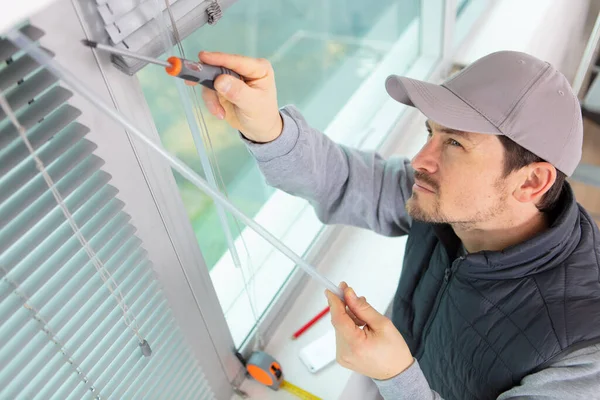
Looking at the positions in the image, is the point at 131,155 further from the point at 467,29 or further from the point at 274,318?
the point at 467,29

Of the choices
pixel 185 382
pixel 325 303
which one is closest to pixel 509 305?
pixel 325 303

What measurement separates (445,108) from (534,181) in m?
0.20

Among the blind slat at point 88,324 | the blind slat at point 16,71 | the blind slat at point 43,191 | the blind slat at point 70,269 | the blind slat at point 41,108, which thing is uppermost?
the blind slat at point 16,71

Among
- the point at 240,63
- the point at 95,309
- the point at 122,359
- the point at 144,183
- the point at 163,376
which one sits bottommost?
the point at 163,376

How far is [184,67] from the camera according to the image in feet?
1.70

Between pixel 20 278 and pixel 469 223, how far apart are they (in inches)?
27.5

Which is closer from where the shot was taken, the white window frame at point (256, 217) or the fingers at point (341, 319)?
the white window frame at point (256, 217)

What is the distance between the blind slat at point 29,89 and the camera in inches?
17.0

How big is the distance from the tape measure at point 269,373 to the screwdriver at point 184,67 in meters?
0.61

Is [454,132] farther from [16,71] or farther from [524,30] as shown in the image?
[524,30]

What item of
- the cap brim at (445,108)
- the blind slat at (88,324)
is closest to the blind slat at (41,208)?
the blind slat at (88,324)

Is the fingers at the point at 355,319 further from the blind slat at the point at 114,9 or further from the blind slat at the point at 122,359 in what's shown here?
the blind slat at the point at 114,9

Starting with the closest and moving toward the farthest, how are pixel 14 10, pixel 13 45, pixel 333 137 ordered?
pixel 14 10 → pixel 13 45 → pixel 333 137

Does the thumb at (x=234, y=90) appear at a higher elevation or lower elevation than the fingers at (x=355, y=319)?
higher
